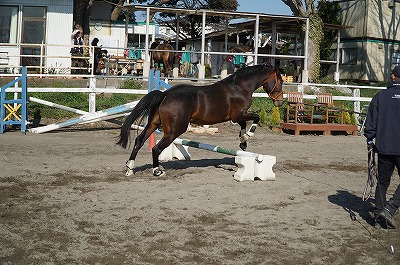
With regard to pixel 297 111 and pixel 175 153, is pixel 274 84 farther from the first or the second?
pixel 297 111

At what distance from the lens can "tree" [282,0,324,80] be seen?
27109 mm

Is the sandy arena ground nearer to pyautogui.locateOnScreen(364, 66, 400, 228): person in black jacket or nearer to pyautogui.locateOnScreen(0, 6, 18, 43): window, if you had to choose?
pyautogui.locateOnScreen(364, 66, 400, 228): person in black jacket

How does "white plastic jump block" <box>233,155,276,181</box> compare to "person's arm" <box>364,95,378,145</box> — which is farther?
"white plastic jump block" <box>233,155,276,181</box>

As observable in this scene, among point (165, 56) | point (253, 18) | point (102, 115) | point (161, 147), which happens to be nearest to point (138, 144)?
point (161, 147)

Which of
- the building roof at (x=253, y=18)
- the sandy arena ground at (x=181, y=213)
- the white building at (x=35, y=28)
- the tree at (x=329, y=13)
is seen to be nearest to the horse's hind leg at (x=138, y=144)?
the sandy arena ground at (x=181, y=213)

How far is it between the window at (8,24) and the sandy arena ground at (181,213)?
14.3 meters

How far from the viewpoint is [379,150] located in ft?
23.9

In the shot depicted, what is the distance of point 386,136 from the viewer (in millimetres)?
7270

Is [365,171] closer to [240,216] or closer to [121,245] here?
[240,216]

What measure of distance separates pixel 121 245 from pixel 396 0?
116 feet

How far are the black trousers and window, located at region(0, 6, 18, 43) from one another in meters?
21.4

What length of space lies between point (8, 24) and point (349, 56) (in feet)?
70.7

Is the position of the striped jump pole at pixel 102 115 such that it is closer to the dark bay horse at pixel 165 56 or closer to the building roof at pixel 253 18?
the building roof at pixel 253 18

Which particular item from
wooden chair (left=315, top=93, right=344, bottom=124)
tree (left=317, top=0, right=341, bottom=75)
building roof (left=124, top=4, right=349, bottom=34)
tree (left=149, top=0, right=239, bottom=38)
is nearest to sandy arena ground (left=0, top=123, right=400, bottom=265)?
wooden chair (left=315, top=93, right=344, bottom=124)
